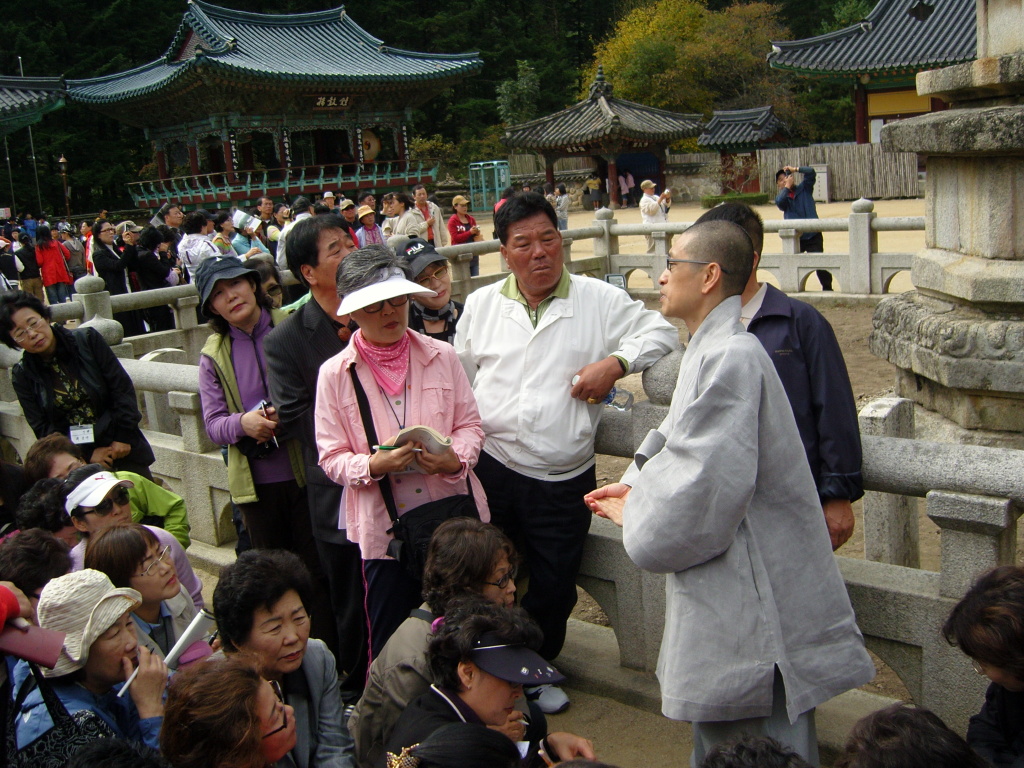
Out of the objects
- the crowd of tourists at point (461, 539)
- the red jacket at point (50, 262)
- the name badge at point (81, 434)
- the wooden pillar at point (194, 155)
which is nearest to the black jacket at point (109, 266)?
the red jacket at point (50, 262)

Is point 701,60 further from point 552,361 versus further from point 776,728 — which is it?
point 776,728

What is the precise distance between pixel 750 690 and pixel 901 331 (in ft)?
10.3

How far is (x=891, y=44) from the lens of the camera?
73.6 ft

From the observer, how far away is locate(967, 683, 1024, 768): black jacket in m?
1.98

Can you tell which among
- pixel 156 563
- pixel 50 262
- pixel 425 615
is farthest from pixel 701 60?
pixel 425 615

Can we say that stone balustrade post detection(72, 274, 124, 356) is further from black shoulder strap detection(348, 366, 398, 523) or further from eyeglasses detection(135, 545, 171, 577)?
black shoulder strap detection(348, 366, 398, 523)

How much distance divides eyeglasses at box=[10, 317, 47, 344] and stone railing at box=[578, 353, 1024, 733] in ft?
8.55

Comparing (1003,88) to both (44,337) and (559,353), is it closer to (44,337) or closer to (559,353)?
(559,353)

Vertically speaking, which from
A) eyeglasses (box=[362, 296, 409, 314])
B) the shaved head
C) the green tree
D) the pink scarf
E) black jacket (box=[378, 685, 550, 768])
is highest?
the green tree

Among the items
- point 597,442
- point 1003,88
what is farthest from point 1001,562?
point 1003,88

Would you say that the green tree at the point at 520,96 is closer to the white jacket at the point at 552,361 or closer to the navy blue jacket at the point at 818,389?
the white jacket at the point at 552,361

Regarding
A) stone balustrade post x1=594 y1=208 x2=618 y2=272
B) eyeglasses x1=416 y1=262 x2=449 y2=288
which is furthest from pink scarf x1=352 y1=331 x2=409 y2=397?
stone balustrade post x1=594 y1=208 x2=618 y2=272

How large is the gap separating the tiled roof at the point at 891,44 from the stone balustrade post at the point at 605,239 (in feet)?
40.1

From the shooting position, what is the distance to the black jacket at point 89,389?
13.4ft
